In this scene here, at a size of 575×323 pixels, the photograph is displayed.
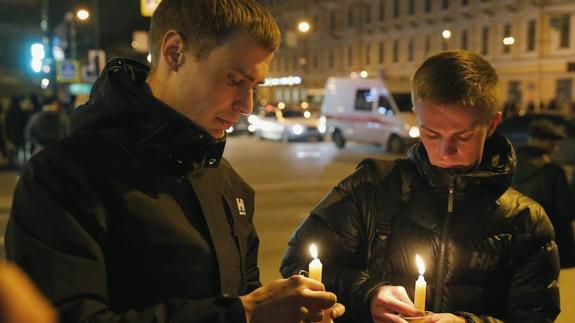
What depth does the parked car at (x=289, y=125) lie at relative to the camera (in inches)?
1085

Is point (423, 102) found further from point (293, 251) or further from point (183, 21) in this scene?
point (183, 21)

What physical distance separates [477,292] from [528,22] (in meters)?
46.5

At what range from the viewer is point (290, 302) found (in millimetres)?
1471

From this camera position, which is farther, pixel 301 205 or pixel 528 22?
pixel 528 22

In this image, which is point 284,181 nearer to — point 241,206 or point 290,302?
point 241,206

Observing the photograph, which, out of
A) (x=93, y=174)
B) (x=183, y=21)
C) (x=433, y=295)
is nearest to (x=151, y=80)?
(x=183, y=21)

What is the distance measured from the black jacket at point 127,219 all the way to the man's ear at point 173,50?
0.11 meters

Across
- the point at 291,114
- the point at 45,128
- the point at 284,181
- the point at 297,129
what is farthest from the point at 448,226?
the point at 291,114

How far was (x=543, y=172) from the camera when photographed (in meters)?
6.20

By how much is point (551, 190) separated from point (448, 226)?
4.52m

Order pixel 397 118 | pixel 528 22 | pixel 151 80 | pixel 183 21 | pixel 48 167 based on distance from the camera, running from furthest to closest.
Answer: pixel 528 22, pixel 397 118, pixel 151 80, pixel 183 21, pixel 48 167

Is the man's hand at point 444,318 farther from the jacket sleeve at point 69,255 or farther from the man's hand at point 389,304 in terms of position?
the jacket sleeve at point 69,255

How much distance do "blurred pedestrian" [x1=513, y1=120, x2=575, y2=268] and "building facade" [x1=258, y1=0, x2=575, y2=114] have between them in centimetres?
2396

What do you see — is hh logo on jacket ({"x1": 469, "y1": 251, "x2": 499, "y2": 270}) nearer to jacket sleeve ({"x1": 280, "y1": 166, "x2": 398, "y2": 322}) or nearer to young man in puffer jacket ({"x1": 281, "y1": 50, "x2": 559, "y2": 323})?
young man in puffer jacket ({"x1": 281, "y1": 50, "x2": 559, "y2": 323})
